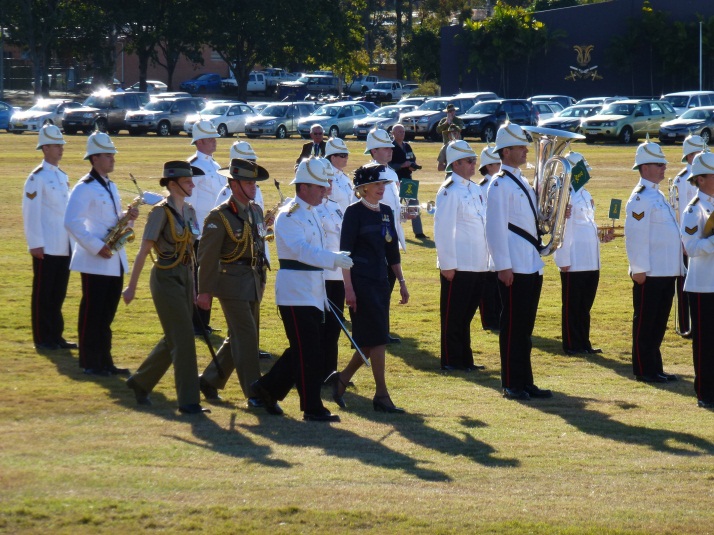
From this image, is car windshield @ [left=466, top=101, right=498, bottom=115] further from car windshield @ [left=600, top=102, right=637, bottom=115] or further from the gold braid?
the gold braid

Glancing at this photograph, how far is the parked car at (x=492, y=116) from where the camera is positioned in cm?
4506

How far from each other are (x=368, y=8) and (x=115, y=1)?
106 ft

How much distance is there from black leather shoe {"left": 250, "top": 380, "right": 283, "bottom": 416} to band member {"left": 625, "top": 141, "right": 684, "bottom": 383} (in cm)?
328

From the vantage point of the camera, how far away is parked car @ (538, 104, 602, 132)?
4516 cm

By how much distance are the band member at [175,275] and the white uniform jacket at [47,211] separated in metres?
2.52

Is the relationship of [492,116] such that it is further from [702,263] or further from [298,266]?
[298,266]

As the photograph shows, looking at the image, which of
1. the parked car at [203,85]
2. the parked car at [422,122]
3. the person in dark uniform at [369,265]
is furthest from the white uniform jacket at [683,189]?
the parked car at [203,85]

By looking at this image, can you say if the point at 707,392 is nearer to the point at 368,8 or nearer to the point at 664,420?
the point at 664,420

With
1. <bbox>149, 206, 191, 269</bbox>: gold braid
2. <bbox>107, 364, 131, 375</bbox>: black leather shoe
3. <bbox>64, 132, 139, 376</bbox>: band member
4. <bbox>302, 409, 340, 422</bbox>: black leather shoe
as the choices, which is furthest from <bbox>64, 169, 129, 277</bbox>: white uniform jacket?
<bbox>302, 409, 340, 422</bbox>: black leather shoe

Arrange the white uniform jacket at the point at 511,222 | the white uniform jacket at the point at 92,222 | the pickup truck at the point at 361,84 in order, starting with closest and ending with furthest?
the white uniform jacket at the point at 511,222 → the white uniform jacket at the point at 92,222 → the pickup truck at the point at 361,84

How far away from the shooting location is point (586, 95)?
6438 centimetres

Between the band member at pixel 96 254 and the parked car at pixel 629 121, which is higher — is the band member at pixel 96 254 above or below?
below

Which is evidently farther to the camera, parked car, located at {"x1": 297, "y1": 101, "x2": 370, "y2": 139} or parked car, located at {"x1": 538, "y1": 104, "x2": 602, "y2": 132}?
parked car, located at {"x1": 297, "y1": 101, "x2": 370, "y2": 139}

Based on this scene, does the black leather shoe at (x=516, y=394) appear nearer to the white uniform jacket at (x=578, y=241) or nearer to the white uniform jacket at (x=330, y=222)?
the white uniform jacket at (x=330, y=222)
